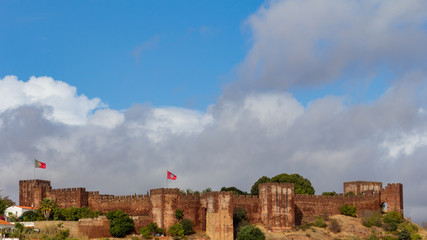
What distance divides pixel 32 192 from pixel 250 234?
27.9 metres

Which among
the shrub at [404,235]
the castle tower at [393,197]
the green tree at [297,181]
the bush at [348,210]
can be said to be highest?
the green tree at [297,181]

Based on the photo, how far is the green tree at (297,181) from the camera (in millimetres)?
100125

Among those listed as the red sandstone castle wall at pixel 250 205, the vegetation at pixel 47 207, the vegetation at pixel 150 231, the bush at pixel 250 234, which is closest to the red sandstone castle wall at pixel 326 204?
the red sandstone castle wall at pixel 250 205

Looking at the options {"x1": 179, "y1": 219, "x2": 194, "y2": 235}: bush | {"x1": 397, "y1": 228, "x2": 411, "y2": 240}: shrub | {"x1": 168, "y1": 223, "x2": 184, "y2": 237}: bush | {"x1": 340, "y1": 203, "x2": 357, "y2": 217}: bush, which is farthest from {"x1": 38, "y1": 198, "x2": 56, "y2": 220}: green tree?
{"x1": 397, "y1": 228, "x2": 411, "y2": 240}: shrub

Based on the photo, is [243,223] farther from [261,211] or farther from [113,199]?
[113,199]

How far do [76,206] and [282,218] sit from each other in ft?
80.0

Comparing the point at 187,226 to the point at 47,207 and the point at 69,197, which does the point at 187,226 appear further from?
the point at 47,207

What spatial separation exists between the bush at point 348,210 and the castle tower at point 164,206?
23876mm

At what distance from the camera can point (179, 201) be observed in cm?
8019

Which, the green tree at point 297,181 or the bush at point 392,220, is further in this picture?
the green tree at point 297,181

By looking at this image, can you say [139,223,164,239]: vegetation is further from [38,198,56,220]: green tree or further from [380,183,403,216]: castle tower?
[380,183,403,216]: castle tower

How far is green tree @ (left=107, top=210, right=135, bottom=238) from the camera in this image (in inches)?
3039

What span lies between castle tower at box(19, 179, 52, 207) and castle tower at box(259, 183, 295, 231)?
26.5m

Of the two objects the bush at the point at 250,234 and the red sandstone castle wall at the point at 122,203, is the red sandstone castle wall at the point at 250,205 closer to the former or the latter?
the bush at the point at 250,234
